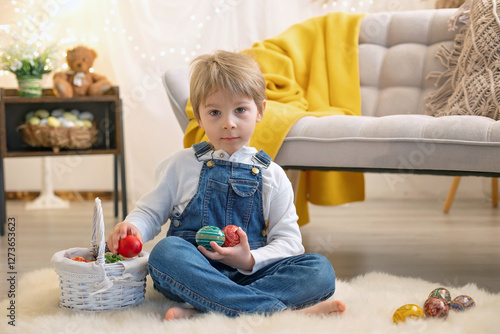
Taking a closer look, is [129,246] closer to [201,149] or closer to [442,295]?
[201,149]

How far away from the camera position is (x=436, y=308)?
100 centimetres

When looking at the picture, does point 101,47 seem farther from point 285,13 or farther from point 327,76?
point 327,76

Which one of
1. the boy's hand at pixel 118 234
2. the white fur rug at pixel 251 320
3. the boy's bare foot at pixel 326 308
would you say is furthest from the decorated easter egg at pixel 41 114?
the boy's bare foot at pixel 326 308

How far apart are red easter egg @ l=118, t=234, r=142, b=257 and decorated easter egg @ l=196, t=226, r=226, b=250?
109 mm

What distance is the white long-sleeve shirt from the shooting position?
1140 millimetres

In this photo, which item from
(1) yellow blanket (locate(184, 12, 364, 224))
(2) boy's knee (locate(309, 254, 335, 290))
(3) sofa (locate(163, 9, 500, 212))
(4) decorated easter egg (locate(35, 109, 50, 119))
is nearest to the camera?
(2) boy's knee (locate(309, 254, 335, 290))

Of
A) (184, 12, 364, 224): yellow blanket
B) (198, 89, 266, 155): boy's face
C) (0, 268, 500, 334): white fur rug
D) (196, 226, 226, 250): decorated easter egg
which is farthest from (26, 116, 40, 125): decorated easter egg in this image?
(196, 226, 226, 250): decorated easter egg

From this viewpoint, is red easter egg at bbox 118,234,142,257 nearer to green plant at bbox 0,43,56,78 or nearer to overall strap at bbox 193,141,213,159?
overall strap at bbox 193,141,213,159

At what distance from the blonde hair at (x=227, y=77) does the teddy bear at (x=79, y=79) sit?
131 cm

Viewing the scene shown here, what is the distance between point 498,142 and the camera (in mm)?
1327

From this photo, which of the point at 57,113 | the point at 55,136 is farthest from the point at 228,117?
the point at 57,113

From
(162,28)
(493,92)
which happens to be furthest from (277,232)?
(162,28)

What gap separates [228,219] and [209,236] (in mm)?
110

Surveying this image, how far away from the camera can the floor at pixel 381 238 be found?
4.93ft
